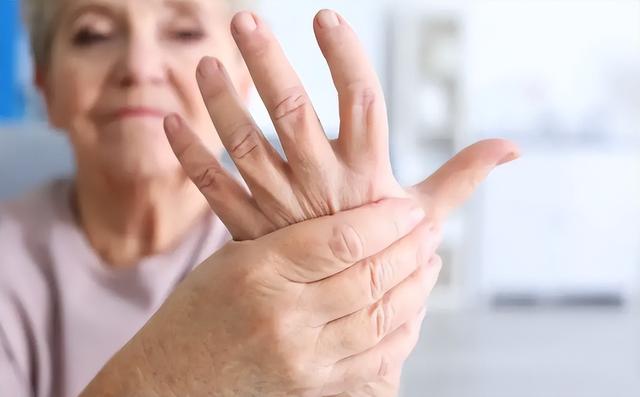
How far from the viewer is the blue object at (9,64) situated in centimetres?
361

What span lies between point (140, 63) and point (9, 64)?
3.02 m

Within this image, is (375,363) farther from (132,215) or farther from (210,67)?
(132,215)

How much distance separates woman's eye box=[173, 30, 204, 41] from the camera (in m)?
0.98

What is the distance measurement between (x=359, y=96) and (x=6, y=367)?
588 mm

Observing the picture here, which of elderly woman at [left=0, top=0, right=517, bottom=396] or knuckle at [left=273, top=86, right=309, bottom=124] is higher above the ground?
knuckle at [left=273, top=86, right=309, bottom=124]

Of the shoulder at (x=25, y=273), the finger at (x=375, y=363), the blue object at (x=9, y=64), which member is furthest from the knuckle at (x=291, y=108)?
the blue object at (x=9, y=64)

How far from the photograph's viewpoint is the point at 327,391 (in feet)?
2.24

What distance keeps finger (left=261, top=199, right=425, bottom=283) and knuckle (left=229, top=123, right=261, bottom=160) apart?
2.9 inches

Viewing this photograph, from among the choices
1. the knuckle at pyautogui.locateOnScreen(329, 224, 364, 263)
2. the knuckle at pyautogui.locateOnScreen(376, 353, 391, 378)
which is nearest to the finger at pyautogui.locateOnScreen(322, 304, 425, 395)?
the knuckle at pyautogui.locateOnScreen(376, 353, 391, 378)

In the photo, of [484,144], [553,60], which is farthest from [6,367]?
[553,60]

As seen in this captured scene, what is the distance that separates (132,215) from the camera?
105 cm

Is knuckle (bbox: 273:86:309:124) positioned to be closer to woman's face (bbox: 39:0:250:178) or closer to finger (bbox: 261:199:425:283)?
finger (bbox: 261:199:425:283)

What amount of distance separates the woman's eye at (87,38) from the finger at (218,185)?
1.17 ft

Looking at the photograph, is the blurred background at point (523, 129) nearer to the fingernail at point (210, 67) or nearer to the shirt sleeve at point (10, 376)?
the shirt sleeve at point (10, 376)
